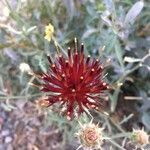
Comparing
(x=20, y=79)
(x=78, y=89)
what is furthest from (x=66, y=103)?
(x=20, y=79)

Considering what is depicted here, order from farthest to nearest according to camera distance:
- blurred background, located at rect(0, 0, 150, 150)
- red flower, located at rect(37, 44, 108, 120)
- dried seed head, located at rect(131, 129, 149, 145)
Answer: blurred background, located at rect(0, 0, 150, 150) → dried seed head, located at rect(131, 129, 149, 145) → red flower, located at rect(37, 44, 108, 120)

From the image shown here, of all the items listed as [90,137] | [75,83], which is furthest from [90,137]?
[75,83]

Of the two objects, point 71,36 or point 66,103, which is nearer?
point 66,103

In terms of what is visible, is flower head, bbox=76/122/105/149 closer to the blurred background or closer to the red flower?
the red flower

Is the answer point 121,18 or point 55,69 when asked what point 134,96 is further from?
point 55,69

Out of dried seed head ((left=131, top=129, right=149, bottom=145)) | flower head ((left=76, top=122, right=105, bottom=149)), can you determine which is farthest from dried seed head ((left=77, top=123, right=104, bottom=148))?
dried seed head ((left=131, top=129, right=149, bottom=145))

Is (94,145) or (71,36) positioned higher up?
(71,36)
